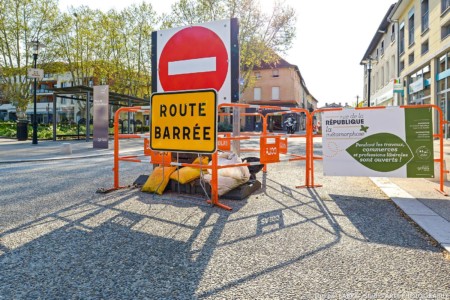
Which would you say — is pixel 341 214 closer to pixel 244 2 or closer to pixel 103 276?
pixel 103 276

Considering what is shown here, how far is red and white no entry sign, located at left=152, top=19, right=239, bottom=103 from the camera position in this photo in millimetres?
5070

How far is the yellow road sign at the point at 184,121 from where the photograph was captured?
407cm

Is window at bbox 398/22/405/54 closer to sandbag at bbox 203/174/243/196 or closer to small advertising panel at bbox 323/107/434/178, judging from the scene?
small advertising panel at bbox 323/107/434/178

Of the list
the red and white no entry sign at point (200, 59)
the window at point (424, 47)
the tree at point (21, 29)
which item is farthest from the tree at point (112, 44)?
the red and white no entry sign at point (200, 59)

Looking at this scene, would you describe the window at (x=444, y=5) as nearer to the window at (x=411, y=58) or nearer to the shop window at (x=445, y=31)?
the shop window at (x=445, y=31)

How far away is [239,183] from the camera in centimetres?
496

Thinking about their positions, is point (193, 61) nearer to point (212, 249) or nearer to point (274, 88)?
point (212, 249)

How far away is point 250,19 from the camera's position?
2905cm

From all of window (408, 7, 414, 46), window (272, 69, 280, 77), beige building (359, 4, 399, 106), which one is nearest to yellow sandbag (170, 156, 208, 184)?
beige building (359, 4, 399, 106)

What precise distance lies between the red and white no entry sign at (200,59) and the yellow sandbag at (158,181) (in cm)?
141

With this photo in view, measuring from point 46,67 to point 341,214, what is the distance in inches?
1284

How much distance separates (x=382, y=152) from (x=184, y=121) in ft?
10.3

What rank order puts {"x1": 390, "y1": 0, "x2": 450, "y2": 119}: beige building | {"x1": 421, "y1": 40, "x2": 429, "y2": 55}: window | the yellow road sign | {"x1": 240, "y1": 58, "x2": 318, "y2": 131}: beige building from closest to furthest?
the yellow road sign, {"x1": 390, "y1": 0, "x2": 450, "y2": 119}: beige building, {"x1": 421, "y1": 40, "x2": 429, "y2": 55}: window, {"x1": 240, "y1": 58, "x2": 318, "y2": 131}: beige building

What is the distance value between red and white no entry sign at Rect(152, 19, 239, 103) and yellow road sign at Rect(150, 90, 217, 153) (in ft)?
3.05
